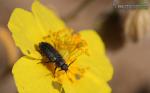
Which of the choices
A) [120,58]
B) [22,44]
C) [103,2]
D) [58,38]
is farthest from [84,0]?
[22,44]

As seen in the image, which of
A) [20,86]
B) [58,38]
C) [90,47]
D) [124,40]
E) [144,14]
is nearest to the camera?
[20,86]

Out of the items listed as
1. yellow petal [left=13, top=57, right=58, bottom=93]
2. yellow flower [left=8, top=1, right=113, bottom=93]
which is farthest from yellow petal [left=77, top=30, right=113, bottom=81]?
yellow petal [left=13, top=57, right=58, bottom=93]

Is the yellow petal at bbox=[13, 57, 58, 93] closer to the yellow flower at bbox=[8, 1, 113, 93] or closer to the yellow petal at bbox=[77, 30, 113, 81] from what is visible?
the yellow flower at bbox=[8, 1, 113, 93]

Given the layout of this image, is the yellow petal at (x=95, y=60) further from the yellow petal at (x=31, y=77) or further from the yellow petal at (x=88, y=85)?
the yellow petal at (x=31, y=77)

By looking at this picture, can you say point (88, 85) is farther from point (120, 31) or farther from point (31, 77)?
point (120, 31)

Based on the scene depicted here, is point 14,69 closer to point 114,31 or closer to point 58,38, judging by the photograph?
point 58,38

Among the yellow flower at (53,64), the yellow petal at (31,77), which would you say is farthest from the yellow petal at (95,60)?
the yellow petal at (31,77)

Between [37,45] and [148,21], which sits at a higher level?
[37,45]
